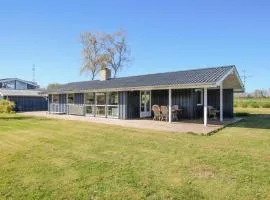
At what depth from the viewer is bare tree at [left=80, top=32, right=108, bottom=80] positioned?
45.2 meters

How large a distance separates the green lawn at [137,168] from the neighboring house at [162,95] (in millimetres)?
5892

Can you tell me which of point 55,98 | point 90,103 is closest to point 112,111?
point 90,103

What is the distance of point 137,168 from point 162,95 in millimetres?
13030

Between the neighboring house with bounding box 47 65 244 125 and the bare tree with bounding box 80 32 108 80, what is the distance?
68.4 ft

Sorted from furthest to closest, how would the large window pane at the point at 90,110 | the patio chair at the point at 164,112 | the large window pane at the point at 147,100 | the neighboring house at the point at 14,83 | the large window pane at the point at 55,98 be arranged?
the neighboring house at the point at 14,83, the large window pane at the point at 55,98, the large window pane at the point at 90,110, the large window pane at the point at 147,100, the patio chair at the point at 164,112

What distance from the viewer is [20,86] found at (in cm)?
5531

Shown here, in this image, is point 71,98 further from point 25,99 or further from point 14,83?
point 14,83

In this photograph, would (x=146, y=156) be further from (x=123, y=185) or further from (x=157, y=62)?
(x=157, y=62)

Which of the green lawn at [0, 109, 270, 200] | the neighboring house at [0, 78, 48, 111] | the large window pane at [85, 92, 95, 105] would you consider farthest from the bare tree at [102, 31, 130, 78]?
the green lawn at [0, 109, 270, 200]

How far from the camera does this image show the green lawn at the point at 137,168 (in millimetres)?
5074

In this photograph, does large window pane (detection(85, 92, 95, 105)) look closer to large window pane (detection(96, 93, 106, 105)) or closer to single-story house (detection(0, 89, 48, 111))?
large window pane (detection(96, 93, 106, 105))

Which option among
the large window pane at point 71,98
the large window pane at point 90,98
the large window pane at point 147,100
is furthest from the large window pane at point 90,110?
the large window pane at point 147,100

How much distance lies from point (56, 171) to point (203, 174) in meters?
3.32

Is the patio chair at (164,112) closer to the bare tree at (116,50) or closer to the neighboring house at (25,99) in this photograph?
the neighboring house at (25,99)
